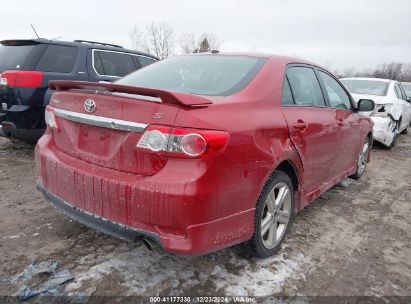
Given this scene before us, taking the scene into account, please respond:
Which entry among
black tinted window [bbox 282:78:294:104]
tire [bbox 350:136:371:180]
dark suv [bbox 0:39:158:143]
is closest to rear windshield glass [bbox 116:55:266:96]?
black tinted window [bbox 282:78:294:104]

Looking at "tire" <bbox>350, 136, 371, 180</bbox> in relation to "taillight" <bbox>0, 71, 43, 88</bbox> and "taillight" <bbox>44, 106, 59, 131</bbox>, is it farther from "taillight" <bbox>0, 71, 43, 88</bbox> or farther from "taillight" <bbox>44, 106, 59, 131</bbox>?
"taillight" <bbox>0, 71, 43, 88</bbox>

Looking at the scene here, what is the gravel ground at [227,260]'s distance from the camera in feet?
8.04

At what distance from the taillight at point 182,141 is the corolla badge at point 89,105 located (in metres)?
0.47

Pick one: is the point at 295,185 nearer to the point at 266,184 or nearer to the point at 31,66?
the point at 266,184

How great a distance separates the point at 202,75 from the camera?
9.50 feet

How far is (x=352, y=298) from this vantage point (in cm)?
244

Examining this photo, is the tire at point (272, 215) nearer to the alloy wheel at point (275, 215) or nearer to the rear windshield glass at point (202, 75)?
the alloy wheel at point (275, 215)

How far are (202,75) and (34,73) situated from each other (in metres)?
3.03

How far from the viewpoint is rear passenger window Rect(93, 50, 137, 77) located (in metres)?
5.85

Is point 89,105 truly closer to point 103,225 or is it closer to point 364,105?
point 103,225

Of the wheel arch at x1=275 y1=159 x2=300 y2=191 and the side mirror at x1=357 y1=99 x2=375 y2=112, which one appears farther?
the side mirror at x1=357 y1=99 x2=375 y2=112

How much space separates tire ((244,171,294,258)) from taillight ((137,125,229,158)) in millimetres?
698

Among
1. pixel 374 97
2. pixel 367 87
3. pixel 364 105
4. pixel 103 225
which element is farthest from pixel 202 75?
pixel 367 87

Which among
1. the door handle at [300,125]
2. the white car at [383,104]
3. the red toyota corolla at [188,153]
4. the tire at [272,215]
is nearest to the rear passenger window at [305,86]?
the red toyota corolla at [188,153]
